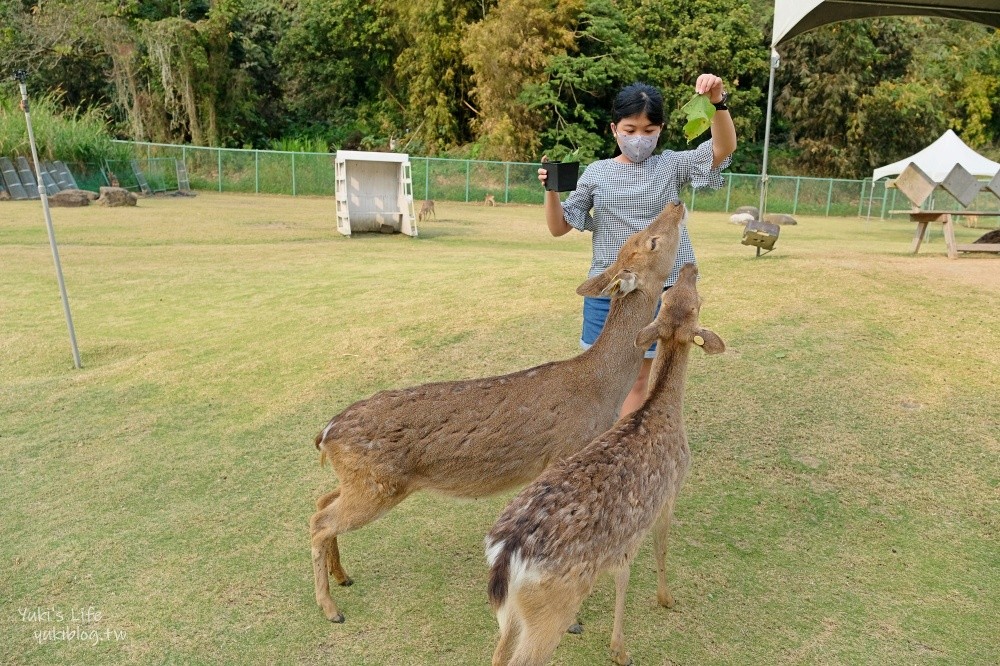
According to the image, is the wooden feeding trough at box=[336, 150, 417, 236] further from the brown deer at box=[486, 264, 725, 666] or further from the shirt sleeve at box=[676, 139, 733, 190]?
the brown deer at box=[486, 264, 725, 666]

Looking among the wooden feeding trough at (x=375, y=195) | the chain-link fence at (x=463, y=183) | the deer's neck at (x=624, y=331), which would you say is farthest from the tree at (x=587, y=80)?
the deer's neck at (x=624, y=331)

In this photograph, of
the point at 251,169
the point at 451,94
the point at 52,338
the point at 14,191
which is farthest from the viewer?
the point at 451,94

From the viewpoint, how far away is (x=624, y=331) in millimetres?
3506

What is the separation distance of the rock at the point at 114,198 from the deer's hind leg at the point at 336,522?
2014 cm

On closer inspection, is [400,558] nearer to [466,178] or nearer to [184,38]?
[466,178]

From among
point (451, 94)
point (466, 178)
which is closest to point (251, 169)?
point (466, 178)

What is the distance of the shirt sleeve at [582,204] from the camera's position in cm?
394

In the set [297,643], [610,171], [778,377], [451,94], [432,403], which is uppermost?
[451,94]

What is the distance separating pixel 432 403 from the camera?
10.6ft

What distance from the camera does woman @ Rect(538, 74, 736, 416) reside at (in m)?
3.75

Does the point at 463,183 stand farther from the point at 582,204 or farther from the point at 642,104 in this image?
the point at 642,104

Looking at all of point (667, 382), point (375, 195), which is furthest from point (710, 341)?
point (375, 195)

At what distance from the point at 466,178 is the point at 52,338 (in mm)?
22856

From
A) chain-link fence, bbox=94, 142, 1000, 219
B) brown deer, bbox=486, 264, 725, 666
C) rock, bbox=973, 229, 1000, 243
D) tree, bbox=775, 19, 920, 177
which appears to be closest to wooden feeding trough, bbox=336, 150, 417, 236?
rock, bbox=973, 229, 1000, 243
